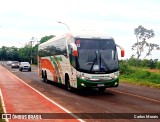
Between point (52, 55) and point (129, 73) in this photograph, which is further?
point (129, 73)

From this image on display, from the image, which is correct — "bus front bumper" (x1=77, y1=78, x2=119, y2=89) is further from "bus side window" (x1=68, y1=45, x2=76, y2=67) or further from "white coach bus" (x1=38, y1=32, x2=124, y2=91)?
"bus side window" (x1=68, y1=45, x2=76, y2=67)

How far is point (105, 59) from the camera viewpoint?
18.8 metres

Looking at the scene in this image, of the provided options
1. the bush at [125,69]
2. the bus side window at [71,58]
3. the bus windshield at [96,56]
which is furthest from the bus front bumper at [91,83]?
the bush at [125,69]

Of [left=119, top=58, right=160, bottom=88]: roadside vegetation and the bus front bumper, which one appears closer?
the bus front bumper

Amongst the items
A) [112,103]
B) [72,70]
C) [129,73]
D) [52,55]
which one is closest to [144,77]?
[129,73]

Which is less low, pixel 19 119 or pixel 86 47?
pixel 86 47

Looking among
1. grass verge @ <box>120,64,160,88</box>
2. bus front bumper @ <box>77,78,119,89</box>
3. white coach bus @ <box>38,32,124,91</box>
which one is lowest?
grass verge @ <box>120,64,160,88</box>

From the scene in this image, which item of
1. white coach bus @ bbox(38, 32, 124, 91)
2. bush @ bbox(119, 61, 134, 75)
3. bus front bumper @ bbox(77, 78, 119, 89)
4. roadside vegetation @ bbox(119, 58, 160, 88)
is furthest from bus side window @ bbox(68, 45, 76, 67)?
bush @ bbox(119, 61, 134, 75)

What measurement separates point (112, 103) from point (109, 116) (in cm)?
359

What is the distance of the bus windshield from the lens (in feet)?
60.8

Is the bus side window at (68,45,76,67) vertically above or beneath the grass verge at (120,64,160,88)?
above

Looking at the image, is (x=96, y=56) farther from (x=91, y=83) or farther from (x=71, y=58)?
(x=71, y=58)

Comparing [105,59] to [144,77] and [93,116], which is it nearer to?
[93,116]

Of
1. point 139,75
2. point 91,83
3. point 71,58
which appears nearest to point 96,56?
point 91,83
